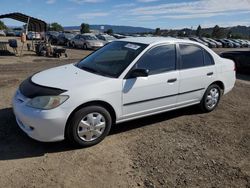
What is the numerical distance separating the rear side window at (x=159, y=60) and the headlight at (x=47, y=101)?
4.56 ft

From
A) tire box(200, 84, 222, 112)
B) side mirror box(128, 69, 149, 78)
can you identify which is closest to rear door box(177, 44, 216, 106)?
tire box(200, 84, 222, 112)

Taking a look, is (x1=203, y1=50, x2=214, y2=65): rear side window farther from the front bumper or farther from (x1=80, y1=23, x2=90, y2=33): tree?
(x1=80, y1=23, x2=90, y2=33): tree

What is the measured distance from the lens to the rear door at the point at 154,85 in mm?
4488

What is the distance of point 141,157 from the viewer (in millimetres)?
4016

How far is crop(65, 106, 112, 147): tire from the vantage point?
399cm

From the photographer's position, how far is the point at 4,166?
3.64m

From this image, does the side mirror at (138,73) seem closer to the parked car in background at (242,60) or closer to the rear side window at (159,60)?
the rear side window at (159,60)

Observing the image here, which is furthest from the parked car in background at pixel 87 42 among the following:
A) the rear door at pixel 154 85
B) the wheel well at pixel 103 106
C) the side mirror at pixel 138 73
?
the wheel well at pixel 103 106

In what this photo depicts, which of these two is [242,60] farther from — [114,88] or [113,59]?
[114,88]

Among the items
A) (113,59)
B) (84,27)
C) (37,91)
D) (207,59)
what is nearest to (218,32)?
(84,27)

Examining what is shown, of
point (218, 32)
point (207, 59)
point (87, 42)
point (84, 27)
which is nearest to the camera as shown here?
point (207, 59)

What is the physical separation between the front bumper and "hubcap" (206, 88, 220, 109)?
329 centimetres

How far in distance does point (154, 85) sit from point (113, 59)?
0.89 meters

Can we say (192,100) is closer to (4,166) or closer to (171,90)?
(171,90)
